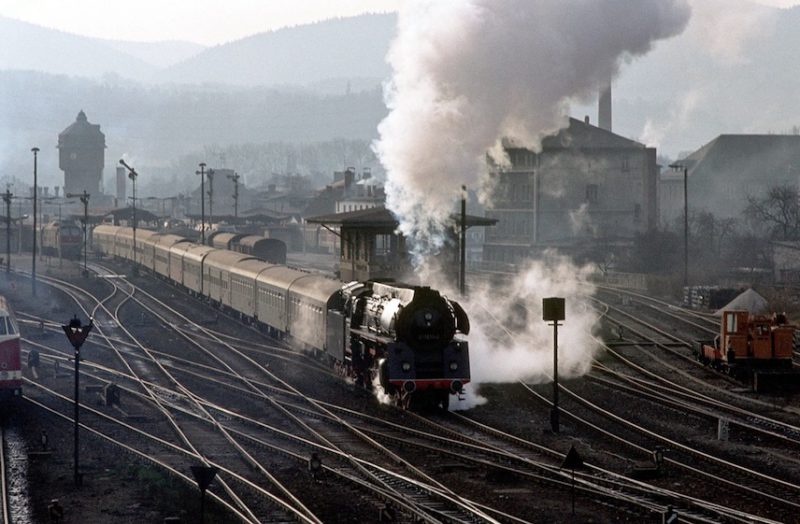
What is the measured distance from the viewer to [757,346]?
38938 millimetres

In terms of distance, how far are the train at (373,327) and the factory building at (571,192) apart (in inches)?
1656

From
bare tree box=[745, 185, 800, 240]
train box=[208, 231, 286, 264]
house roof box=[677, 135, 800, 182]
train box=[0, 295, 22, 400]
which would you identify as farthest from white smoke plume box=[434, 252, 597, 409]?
house roof box=[677, 135, 800, 182]

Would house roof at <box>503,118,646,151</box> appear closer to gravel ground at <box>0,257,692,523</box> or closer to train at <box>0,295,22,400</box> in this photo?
gravel ground at <box>0,257,692,523</box>

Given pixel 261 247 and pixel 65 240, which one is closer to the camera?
pixel 261 247

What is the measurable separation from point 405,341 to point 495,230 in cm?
6837

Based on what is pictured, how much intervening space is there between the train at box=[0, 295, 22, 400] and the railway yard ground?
110cm

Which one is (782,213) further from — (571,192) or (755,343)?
(755,343)

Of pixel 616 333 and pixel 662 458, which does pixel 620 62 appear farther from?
pixel 616 333

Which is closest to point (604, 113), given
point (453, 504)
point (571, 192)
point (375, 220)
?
point (571, 192)

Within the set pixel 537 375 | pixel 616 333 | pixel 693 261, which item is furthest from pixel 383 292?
pixel 693 261

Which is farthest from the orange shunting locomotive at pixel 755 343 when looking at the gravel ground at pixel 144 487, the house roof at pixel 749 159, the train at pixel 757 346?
the house roof at pixel 749 159

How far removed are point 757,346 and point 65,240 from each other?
7449 cm

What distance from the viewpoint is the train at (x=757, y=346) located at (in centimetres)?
3825

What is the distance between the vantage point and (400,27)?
36.9m
